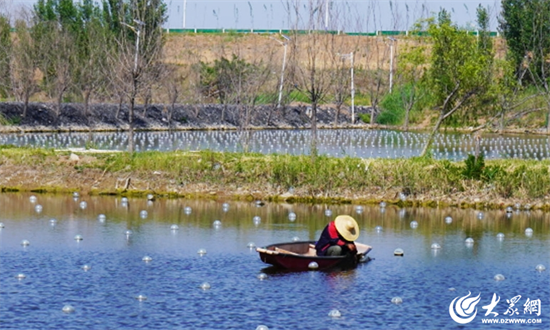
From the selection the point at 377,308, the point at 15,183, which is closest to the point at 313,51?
the point at 15,183

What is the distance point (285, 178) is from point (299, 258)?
1096 cm

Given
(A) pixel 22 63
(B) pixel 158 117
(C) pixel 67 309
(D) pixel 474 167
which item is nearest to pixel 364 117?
(B) pixel 158 117

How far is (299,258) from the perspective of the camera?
19.0 m

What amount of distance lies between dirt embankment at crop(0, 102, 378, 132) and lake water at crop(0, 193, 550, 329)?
32059 mm

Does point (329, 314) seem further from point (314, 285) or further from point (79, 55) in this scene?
point (79, 55)

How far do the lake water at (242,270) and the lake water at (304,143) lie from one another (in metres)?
19.0

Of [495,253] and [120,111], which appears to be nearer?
[495,253]

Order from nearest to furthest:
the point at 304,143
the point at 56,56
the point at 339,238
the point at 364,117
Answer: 1. the point at 339,238
2. the point at 304,143
3. the point at 56,56
4. the point at 364,117

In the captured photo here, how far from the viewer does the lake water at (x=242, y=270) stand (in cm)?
1551

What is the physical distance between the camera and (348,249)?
19.6 m

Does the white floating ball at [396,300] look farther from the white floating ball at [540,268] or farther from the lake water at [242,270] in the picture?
the white floating ball at [540,268]

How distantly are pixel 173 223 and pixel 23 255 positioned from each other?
235 inches

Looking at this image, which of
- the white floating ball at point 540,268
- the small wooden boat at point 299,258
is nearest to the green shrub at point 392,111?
the white floating ball at point 540,268

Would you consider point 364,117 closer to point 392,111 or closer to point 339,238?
point 392,111
